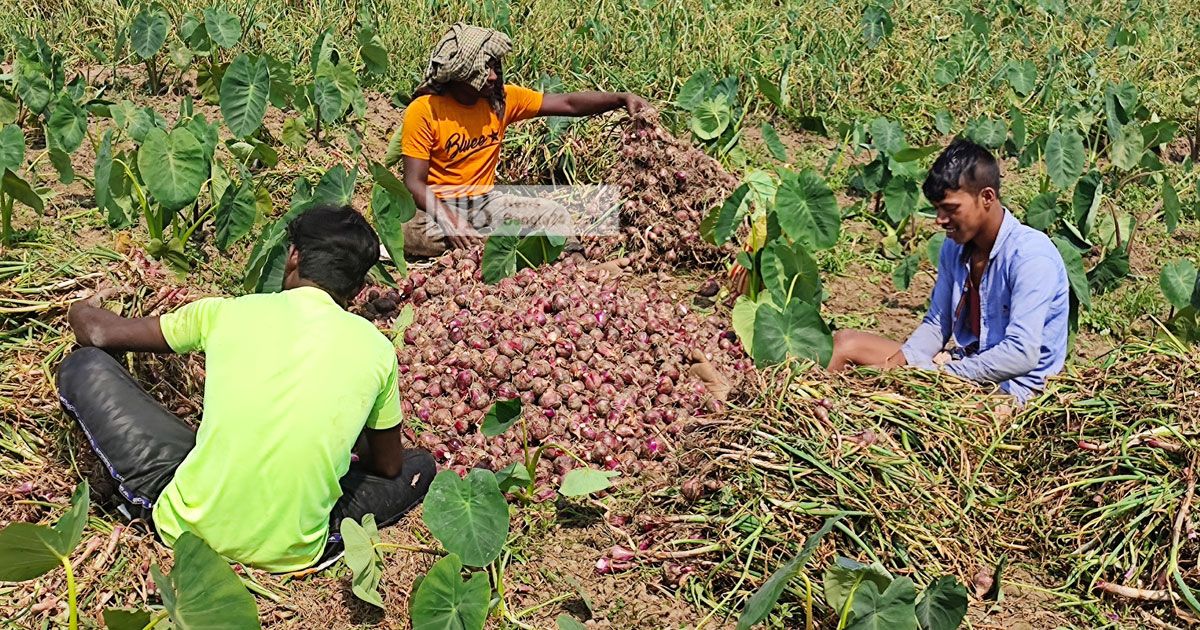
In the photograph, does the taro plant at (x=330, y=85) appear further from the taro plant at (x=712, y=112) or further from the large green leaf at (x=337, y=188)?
the taro plant at (x=712, y=112)

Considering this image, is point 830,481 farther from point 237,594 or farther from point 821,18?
point 821,18

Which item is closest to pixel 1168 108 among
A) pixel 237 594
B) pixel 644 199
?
pixel 644 199

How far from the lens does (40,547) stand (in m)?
2.52

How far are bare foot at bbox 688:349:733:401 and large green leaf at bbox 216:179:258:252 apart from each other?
5.51 ft

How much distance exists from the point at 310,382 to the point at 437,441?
901 mm

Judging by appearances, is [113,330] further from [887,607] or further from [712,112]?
[712,112]

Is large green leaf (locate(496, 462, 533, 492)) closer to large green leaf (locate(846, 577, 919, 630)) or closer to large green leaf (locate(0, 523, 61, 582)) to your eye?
large green leaf (locate(846, 577, 919, 630))

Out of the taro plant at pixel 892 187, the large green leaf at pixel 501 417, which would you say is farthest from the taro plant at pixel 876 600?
the taro plant at pixel 892 187

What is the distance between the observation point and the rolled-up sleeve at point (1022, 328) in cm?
362

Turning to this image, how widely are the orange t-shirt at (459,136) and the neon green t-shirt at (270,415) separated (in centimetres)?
190

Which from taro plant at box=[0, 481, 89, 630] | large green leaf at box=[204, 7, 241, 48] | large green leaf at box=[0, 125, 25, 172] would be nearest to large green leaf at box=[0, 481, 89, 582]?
taro plant at box=[0, 481, 89, 630]

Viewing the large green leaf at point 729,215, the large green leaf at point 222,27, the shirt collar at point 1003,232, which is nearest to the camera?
the shirt collar at point 1003,232

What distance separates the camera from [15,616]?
9.10ft

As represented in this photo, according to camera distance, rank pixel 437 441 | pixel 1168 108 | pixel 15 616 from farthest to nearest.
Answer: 1. pixel 1168 108
2. pixel 437 441
3. pixel 15 616
